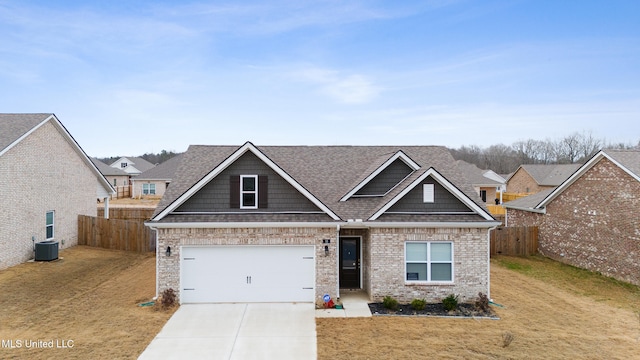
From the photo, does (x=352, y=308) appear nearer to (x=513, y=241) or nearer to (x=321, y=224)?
(x=321, y=224)

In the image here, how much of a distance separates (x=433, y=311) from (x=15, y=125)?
841 inches

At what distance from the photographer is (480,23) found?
21375 mm

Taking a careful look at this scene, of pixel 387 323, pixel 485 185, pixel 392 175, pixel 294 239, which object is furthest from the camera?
pixel 485 185

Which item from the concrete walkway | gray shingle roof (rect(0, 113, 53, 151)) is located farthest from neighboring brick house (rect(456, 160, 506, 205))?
gray shingle roof (rect(0, 113, 53, 151))

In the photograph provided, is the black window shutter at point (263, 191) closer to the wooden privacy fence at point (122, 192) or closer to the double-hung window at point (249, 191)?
the double-hung window at point (249, 191)

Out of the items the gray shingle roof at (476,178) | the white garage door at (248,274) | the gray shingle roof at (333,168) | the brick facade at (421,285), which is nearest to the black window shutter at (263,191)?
the gray shingle roof at (333,168)

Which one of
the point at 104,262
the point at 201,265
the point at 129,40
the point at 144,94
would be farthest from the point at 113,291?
the point at 144,94

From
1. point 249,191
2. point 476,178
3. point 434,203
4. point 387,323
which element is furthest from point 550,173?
point 249,191

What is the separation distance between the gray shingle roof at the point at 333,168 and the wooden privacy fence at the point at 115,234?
7532 mm

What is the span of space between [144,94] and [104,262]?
14.0 m

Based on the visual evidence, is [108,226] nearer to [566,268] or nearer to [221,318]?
[221,318]

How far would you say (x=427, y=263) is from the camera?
531 inches

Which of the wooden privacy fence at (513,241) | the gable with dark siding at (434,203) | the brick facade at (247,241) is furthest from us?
the wooden privacy fence at (513,241)

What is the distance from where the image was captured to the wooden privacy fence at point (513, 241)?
72.8 feet
